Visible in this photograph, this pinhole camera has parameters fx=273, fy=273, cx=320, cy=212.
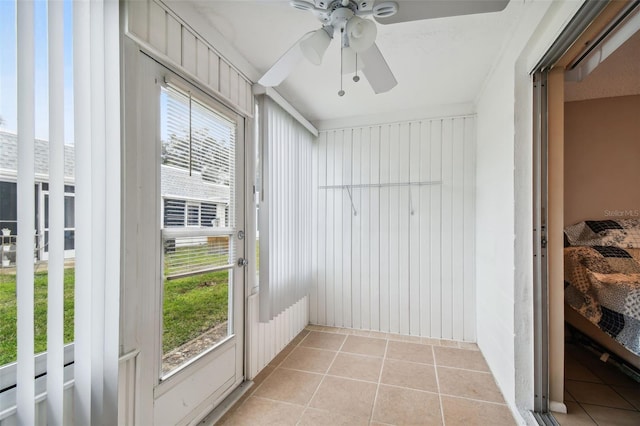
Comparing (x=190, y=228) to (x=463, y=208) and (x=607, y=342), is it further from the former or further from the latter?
(x=607, y=342)

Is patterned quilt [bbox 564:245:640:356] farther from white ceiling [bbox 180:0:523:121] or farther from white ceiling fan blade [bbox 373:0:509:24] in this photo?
white ceiling fan blade [bbox 373:0:509:24]

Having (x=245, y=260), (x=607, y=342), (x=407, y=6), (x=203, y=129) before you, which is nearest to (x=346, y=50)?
(x=407, y=6)

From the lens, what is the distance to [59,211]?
0.98 m

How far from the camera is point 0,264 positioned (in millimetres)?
867

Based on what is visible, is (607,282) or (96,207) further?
(607,282)

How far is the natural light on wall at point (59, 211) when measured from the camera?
88 cm

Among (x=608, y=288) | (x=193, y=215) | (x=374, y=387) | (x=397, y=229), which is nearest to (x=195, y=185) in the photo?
(x=193, y=215)

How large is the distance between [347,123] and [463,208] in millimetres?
1562

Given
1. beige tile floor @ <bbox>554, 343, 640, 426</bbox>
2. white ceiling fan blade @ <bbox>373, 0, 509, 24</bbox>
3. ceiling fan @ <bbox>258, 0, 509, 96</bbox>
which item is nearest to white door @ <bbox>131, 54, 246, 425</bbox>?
ceiling fan @ <bbox>258, 0, 509, 96</bbox>

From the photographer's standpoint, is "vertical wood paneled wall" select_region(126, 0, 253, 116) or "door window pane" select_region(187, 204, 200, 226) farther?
"door window pane" select_region(187, 204, 200, 226)

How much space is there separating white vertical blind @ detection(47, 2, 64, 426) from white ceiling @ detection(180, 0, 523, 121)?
80 centimetres

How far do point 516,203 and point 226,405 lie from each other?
2.27m

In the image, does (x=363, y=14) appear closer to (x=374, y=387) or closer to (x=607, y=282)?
(x=607, y=282)

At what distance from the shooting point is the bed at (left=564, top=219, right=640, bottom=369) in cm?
156
